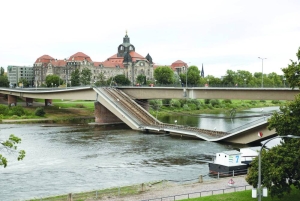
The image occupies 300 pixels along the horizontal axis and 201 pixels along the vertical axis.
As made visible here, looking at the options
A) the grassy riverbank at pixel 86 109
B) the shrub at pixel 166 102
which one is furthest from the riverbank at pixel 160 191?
the shrub at pixel 166 102

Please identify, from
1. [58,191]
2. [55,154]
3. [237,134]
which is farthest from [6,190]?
[237,134]

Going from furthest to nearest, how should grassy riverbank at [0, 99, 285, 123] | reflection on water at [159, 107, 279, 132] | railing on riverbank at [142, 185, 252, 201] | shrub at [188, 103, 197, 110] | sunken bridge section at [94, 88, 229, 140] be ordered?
1. shrub at [188, 103, 197, 110]
2. grassy riverbank at [0, 99, 285, 123]
3. reflection on water at [159, 107, 279, 132]
4. sunken bridge section at [94, 88, 229, 140]
5. railing on riverbank at [142, 185, 252, 201]

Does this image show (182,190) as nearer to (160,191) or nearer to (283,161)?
(160,191)

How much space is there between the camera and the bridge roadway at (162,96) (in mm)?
69188

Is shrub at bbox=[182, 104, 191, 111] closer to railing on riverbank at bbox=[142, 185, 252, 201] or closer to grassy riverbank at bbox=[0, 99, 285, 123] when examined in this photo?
grassy riverbank at bbox=[0, 99, 285, 123]

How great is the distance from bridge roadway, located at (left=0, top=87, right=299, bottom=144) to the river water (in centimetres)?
252

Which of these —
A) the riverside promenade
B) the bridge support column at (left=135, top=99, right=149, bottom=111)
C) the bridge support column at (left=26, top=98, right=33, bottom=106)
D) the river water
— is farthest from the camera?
the bridge support column at (left=26, top=98, right=33, bottom=106)

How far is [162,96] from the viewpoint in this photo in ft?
320

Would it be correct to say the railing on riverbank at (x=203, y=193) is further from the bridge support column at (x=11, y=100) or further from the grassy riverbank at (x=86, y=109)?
the bridge support column at (x=11, y=100)

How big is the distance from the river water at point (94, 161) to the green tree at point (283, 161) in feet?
49.2

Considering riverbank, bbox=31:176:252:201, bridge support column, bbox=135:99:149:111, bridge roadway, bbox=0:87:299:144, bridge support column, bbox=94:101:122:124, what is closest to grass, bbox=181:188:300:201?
riverbank, bbox=31:176:252:201

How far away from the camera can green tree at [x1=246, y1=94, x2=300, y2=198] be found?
30609mm

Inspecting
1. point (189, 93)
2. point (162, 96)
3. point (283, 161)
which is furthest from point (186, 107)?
point (283, 161)

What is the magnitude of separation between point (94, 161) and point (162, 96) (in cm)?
4315
